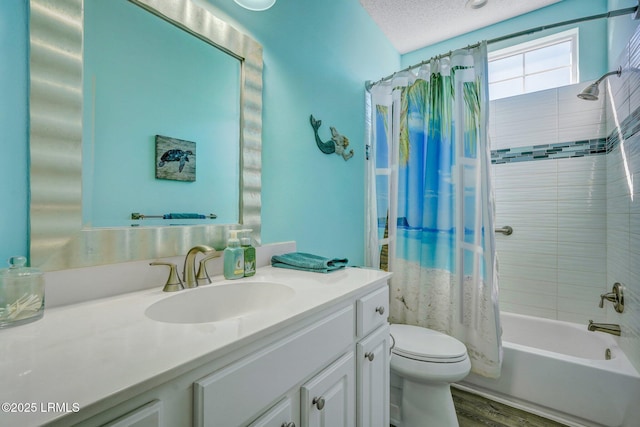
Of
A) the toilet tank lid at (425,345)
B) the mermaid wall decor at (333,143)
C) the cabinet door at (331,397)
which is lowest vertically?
the toilet tank lid at (425,345)

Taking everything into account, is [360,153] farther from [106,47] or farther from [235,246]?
[106,47]

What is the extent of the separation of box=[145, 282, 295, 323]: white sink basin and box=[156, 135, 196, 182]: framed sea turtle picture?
0.41 m

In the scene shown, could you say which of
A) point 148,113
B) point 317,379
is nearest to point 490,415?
point 317,379

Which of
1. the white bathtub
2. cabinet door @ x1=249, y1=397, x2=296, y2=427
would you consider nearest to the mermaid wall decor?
cabinet door @ x1=249, y1=397, x2=296, y2=427

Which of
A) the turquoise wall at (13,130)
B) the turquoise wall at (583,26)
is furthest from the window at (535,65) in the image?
the turquoise wall at (13,130)

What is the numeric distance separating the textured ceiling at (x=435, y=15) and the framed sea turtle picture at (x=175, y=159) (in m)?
1.79

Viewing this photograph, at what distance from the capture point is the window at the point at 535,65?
2.18 m

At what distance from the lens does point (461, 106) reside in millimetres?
1716

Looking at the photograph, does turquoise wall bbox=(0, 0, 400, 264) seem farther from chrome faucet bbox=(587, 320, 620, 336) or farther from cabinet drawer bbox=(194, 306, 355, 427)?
chrome faucet bbox=(587, 320, 620, 336)

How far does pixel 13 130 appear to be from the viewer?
2.23 ft

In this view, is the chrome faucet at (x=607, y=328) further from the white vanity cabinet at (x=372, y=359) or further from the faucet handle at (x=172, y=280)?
the faucet handle at (x=172, y=280)

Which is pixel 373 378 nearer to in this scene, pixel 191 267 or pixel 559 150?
pixel 191 267

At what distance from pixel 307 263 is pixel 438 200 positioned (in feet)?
3.50

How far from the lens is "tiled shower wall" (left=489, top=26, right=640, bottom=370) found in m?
1.89
